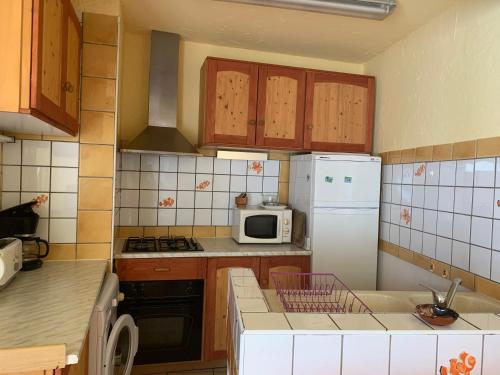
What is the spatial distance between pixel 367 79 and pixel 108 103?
1.92 metres

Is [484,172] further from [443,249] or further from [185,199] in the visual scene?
[185,199]

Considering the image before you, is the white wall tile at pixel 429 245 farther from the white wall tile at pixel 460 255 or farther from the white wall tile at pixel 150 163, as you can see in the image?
the white wall tile at pixel 150 163

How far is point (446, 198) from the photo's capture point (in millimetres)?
2033

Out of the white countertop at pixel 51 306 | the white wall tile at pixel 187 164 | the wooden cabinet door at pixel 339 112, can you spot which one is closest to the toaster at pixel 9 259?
the white countertop at pixel 51 306

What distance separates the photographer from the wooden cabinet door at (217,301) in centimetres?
246

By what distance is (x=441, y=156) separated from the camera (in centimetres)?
208

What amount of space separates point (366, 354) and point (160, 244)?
6.04 feet

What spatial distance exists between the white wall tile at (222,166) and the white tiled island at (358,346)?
6.35 feet

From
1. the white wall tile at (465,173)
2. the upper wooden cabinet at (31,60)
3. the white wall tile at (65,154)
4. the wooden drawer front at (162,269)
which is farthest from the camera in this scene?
the wooden drawer front at (162,269)

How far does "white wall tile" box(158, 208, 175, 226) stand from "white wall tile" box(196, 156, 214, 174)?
39 cm

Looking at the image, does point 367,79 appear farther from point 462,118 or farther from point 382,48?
point 462,118

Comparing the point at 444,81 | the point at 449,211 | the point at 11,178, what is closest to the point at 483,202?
the point at 449,211

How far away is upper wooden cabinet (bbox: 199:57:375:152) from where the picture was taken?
102 inches

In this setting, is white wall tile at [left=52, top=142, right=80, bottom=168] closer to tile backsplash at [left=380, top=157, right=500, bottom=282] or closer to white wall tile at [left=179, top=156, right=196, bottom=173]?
white wall tile at [left=179, top=156, right=196, bottom=173]
